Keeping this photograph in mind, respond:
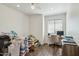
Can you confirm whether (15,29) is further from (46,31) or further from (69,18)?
(69,18)

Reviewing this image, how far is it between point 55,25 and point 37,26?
0.58 m

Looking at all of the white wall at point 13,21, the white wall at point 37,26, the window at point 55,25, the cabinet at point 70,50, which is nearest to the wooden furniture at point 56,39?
the window at point 55,25

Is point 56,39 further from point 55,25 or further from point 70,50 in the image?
point 70,50

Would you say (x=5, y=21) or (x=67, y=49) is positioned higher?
(x=5, y=21)

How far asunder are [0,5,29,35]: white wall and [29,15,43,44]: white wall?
6.7 inches

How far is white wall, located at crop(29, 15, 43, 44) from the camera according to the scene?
10.7 feet

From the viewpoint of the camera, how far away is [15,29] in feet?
11.5

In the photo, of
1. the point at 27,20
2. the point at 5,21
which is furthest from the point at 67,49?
the point at 5,21

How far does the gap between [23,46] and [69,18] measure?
5.97 feet

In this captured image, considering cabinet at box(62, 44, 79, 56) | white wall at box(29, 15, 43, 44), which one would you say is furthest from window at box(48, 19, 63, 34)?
cabinet at box(62, 44, 79, 56)

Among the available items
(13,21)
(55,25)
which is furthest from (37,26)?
(13,21)

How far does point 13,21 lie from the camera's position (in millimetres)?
3395

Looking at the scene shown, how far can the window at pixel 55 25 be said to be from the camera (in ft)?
10.5

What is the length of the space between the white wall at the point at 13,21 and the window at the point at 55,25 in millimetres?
677
